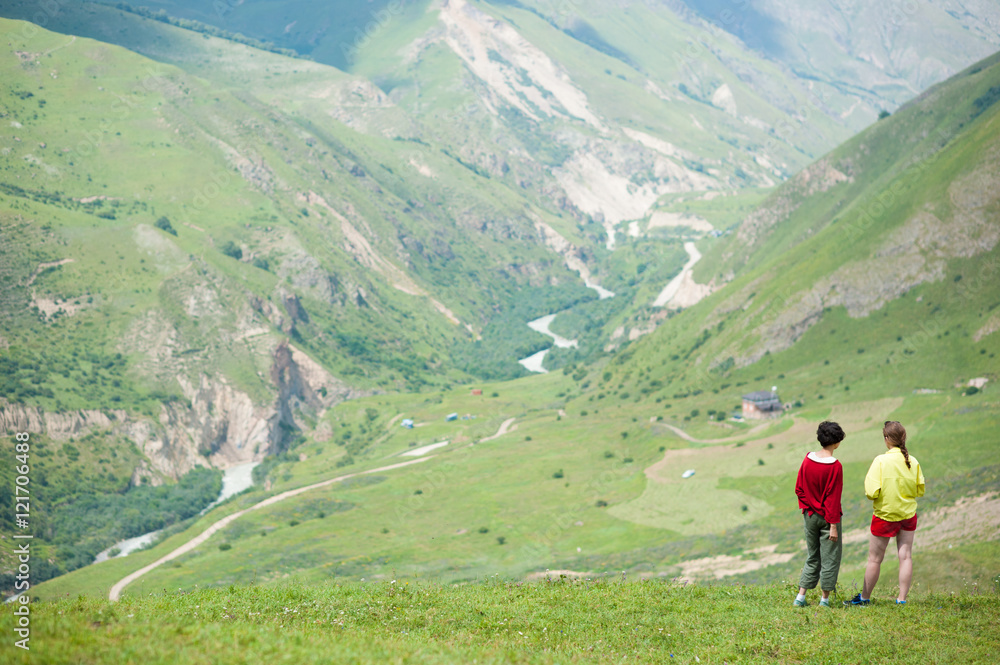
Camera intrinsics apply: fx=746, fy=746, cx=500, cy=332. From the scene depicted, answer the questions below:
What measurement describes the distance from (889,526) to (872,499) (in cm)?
93

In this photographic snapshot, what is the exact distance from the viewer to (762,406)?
438ft

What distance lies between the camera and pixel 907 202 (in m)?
155

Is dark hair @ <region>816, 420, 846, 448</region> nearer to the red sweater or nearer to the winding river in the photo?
the red sweater

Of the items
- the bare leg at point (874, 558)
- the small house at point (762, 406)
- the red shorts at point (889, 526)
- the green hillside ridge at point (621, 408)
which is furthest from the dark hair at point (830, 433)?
the small house at point (762, 406)

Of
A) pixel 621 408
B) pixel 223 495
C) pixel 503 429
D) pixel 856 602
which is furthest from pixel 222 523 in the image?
pixel 856 602

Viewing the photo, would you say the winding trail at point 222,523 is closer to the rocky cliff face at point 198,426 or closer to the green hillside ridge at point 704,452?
the green hillside ridge at point 704,452

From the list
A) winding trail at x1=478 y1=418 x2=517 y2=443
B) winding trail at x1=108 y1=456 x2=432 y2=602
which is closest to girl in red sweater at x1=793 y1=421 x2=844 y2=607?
winding trail at x1=108 y1=456 x2=432 y2=602

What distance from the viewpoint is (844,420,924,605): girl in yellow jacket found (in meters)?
22.3

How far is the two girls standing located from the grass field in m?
1.43

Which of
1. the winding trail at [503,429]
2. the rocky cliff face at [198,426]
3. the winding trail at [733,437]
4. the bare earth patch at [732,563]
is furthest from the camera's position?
the winding trail at [503,429]

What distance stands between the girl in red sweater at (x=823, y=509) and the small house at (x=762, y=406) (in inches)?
4527

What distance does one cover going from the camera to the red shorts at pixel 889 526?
22719 mm

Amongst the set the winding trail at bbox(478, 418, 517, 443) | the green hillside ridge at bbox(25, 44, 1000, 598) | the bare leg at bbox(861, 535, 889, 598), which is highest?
the bare leg at bbox(861, 535, 889, 598)

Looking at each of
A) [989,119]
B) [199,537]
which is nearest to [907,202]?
[989,119]
